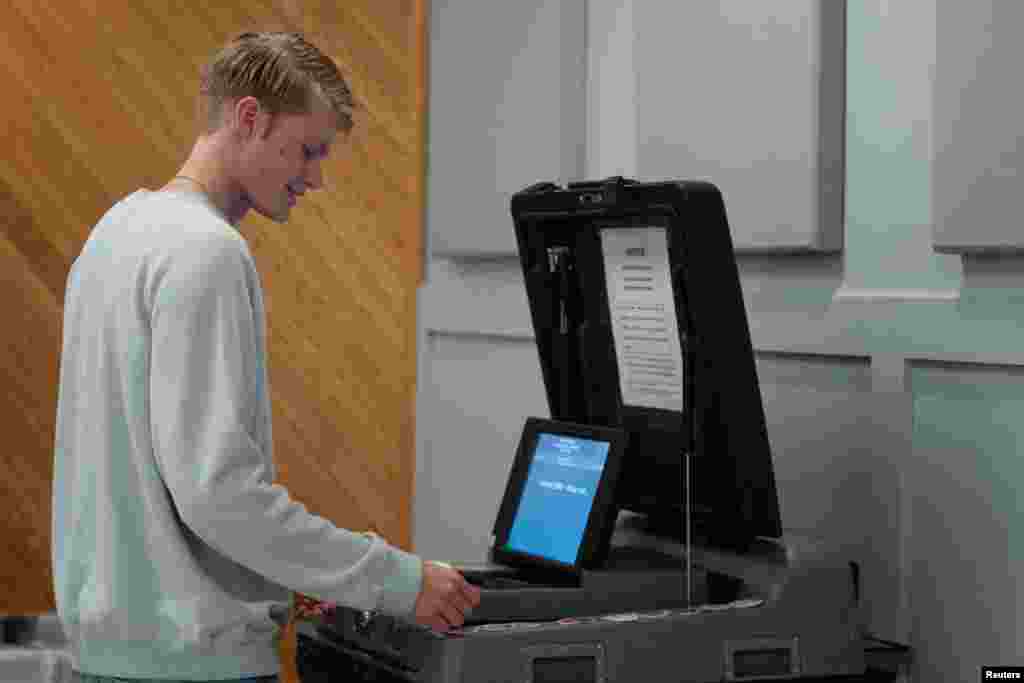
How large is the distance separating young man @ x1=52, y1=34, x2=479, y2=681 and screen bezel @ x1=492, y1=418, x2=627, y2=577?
10.5 inches

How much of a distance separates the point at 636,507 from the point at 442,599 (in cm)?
55

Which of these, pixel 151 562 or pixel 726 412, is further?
pixel 726 412

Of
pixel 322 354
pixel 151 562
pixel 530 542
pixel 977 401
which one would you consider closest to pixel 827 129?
pixel 977 401

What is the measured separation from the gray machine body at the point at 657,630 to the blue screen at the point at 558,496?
100 millimetres

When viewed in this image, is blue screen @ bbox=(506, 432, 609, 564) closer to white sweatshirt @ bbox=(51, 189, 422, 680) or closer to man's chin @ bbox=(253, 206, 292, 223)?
white sweatshirt @ bbox=(51, 189, 422, 680)

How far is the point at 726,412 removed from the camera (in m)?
2.51

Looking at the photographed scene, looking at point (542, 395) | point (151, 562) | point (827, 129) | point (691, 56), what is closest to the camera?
point (151, 562)

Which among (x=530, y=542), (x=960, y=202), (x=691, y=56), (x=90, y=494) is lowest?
(x=530, y=542)

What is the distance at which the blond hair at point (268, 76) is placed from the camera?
2.34 meters

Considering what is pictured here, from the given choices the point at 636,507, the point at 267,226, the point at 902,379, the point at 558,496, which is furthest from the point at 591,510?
the point at 267,226

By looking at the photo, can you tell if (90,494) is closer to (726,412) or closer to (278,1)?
(726,412)

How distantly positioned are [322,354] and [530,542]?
5.95ft

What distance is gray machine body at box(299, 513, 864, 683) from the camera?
232 centimetres

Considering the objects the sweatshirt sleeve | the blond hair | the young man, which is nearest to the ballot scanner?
the young man
